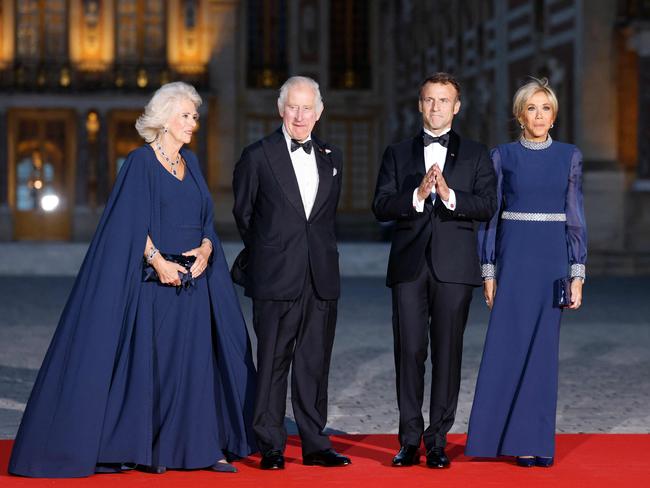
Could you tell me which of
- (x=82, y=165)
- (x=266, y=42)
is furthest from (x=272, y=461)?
(x=266, y=42)

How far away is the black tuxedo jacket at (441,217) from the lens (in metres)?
7.02

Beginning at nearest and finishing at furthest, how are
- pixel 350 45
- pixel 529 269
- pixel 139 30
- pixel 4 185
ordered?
pixel 529 269 < pixel 4 185 < pixel 139 30 < pixel 350 45

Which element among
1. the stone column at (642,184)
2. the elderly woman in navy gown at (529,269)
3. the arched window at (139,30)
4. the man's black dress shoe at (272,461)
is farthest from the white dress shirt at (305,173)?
the arched window at (139,30)

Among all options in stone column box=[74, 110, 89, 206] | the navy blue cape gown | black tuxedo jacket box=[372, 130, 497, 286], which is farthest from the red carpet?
stone column box=[74, 110, 89, 206]

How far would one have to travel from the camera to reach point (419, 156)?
7141 mm

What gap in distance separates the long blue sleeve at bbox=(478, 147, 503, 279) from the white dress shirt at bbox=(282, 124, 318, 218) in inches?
31.4

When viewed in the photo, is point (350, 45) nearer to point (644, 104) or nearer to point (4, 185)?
point (4, 185)

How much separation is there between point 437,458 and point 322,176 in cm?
138

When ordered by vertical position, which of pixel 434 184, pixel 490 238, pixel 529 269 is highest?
pixel 434 184

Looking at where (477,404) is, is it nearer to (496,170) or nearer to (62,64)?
(496,170)

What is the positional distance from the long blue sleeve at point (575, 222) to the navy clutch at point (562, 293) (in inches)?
2.2

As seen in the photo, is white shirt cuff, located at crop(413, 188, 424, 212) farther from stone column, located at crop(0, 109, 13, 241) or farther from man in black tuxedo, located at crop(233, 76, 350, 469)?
stone column, located at crop(0, 109, 13, 241)

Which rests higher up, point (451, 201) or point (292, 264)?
point (451, 201)

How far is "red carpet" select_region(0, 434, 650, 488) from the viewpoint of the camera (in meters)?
6.68
